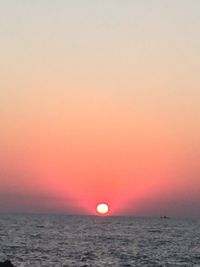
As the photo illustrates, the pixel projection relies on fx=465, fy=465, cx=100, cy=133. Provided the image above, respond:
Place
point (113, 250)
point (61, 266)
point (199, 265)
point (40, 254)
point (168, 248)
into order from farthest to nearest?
point (168, 248) < point (113, 250) < point (40, 254) < point (199, 265) < point (61, 266)

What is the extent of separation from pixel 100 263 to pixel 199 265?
Result: 13.1 meters

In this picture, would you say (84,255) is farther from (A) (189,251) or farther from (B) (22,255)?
(A) (189,251)

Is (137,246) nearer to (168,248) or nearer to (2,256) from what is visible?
(168,248)

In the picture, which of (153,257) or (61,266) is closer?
(61,266)

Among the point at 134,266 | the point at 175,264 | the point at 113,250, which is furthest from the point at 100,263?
the point at 113,250

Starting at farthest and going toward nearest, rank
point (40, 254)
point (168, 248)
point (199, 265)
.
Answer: point (168, 248) → point (40, 254) → point (199, 265)

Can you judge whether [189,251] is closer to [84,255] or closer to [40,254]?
[84,255]

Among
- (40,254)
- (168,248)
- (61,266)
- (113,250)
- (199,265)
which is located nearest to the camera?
(61,266)

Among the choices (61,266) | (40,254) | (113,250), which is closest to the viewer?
(61,266)

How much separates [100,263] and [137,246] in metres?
25.5

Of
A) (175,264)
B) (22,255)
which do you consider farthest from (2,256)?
(175,264)

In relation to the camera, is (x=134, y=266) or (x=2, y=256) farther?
(x=2, y=256)

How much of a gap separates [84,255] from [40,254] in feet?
21.0

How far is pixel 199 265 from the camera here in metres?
61.3
